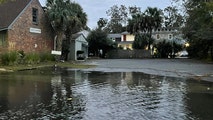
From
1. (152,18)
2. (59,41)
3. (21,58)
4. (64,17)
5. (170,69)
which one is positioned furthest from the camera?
(152,18)

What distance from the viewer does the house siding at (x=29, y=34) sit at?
127 feet

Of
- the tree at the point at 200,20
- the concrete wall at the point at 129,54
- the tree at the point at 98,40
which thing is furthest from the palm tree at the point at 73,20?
the concrete wall at the point at 129,54

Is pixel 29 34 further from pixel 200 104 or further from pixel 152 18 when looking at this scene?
pixel 152 18

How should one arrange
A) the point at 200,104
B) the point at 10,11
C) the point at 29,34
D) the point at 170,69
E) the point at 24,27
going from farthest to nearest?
the point at 29,34 < the point at 10,11 < the point at 24,27 < the point at 170,69 < the point at 200,104

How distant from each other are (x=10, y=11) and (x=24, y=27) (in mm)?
2587

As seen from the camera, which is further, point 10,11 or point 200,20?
point 200,20

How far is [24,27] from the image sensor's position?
132 ft

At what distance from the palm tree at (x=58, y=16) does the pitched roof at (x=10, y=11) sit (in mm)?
3707

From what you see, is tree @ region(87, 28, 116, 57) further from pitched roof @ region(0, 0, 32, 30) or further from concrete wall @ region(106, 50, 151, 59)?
pitched roof @ region(0, 0, 32, 30)

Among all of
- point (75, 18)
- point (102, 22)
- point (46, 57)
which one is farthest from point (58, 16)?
point (102, 22)

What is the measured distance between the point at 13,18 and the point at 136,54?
36354 millimetres

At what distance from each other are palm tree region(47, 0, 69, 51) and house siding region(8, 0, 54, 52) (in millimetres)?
1108

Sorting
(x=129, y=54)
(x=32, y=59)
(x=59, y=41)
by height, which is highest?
(x=59, y=41)

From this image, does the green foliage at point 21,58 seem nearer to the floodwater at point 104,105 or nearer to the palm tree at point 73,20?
the palm tree at point 73,20
